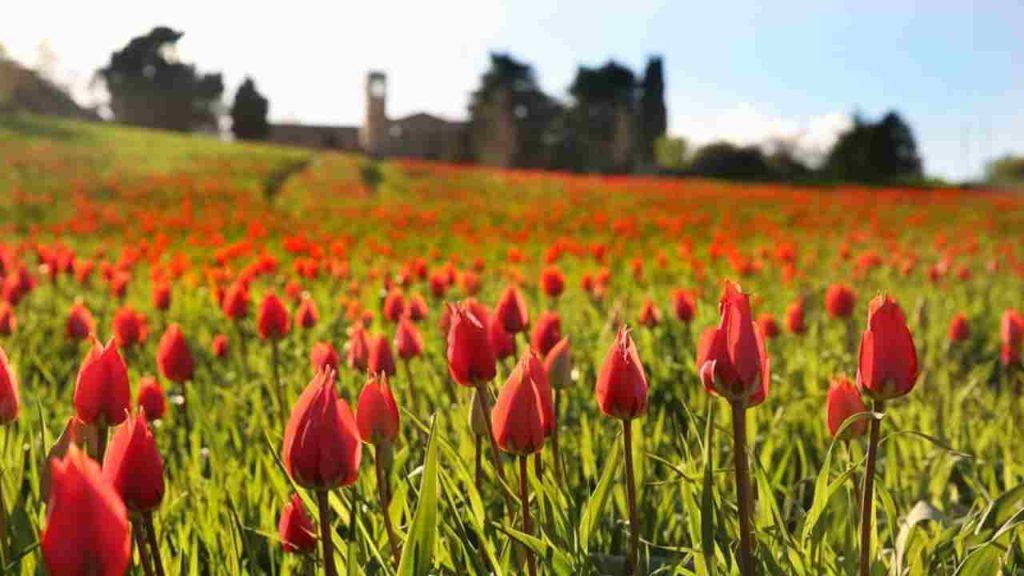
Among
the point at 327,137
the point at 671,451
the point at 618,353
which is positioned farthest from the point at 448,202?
the point at 327,137

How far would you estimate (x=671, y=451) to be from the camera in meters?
2.16

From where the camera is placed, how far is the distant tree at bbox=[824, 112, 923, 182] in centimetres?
4716

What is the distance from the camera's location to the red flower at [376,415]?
1.30m

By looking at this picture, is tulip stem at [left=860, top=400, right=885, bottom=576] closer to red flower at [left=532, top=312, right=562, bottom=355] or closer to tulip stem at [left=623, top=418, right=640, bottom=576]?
tulip stem at [left=623, top=418, right=640, bottom=576]

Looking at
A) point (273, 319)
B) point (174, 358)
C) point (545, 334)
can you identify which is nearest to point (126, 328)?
point (273, 319)

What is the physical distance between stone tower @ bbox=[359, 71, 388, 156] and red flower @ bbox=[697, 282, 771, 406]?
30.1ft

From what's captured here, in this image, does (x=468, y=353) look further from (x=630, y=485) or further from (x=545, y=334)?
(x=545, y=334)

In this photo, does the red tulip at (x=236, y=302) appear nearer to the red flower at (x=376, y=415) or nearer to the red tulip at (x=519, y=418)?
the red flower at (x=376, y=415)

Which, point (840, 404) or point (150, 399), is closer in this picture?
point (840, 404)

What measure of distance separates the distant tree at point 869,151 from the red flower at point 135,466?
4823cm

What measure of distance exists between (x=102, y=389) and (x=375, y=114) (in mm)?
24764

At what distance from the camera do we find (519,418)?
3.93ft

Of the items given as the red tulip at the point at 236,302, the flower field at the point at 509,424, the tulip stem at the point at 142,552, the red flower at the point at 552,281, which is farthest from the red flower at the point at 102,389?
the red flower at the point at 552,281

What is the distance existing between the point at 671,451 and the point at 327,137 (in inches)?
1943
